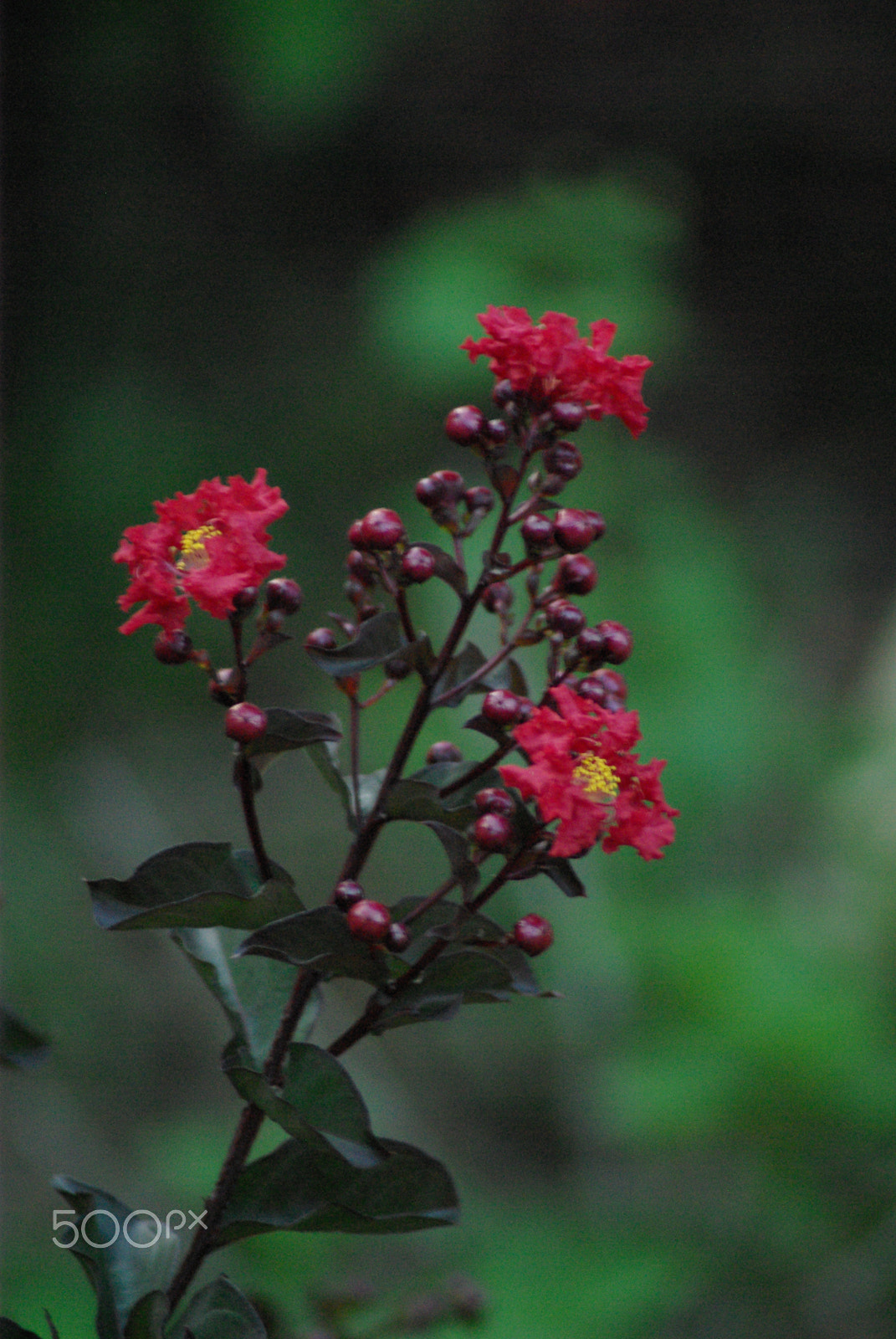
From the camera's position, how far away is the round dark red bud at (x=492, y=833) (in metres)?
0.32

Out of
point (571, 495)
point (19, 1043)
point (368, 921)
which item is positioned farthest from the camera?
point (571, 495)

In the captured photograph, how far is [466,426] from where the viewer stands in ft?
1.19

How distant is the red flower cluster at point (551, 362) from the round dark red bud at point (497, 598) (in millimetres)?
56

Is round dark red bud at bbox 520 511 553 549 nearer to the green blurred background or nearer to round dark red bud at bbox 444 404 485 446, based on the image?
round dark red bud at bbox 444 404 485 446

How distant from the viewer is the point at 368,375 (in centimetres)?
181

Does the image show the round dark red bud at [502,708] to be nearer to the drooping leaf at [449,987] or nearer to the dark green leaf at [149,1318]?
the drooping leaf at [449,987]

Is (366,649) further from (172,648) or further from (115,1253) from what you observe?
(115,1253)

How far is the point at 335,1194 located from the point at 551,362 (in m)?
0.23

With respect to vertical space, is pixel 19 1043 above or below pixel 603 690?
below

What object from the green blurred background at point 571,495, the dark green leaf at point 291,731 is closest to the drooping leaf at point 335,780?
the dark green leaf at point 291,731

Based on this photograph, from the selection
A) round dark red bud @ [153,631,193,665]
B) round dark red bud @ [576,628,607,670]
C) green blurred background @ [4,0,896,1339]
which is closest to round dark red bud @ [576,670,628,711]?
round dark red bud @ [576,628,607,670]

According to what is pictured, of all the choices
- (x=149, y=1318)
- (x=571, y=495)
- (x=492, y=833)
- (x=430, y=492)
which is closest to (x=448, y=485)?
(x=430, y=492)

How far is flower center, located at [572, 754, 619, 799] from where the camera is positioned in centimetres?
32

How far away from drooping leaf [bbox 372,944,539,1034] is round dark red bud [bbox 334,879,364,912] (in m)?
0.03
